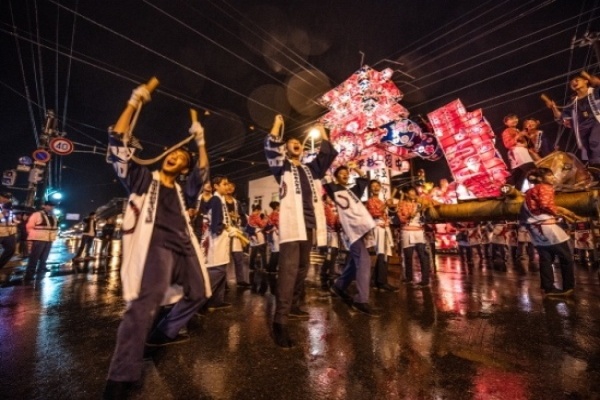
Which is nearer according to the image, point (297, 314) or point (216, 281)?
point (297, 314)

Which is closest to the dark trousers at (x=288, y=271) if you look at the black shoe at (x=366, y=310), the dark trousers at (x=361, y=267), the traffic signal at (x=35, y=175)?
the dark trousers at (x=361, y=267)

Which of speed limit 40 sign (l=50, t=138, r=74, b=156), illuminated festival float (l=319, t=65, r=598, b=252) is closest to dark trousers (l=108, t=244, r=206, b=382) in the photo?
illuminated festival float (l=319, t=65, r=598, b=252)

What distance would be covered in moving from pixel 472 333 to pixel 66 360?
4.16 metres

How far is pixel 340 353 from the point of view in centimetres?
269

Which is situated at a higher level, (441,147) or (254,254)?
(441,147)

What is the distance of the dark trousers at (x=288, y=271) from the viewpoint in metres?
Answer: 3.13

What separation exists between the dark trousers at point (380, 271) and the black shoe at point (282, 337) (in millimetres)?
3723

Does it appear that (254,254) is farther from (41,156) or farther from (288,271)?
(41,156)

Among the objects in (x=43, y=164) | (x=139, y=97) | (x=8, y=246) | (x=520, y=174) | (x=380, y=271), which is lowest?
(x=380, y=271)

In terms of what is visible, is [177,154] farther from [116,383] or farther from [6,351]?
[6,351]

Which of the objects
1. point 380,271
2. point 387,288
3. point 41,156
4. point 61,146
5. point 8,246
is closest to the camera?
point 387,288

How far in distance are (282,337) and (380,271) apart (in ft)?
12.6

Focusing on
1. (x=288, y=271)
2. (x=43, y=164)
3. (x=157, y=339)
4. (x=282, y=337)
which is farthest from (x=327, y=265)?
(x=43, y=164)

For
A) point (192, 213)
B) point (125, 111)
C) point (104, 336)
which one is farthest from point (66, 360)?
point (192, 213)
